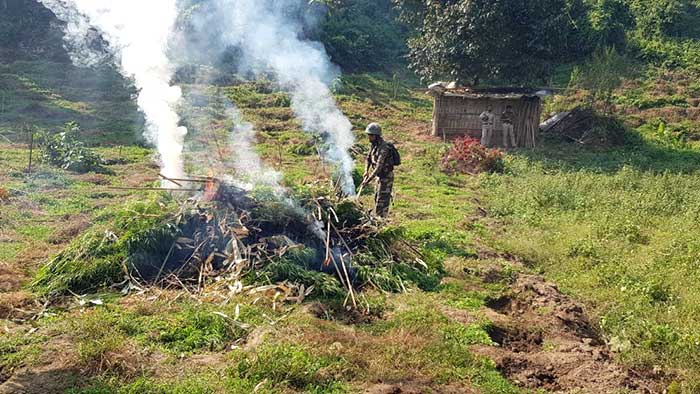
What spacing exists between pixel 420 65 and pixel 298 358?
19.7 metres

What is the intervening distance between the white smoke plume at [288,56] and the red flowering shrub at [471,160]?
121 inches

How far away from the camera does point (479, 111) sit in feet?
69.4

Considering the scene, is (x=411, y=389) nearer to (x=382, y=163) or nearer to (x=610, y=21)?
(x=382, y=163)

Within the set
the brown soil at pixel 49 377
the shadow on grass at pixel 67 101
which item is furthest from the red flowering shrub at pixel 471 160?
the brown soil at pixel 49 377

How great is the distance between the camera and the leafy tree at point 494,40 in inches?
819

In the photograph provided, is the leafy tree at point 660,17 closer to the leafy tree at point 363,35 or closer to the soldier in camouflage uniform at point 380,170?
the leafy tree at point 363,35

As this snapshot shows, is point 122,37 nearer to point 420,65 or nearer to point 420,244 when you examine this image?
point 420,244

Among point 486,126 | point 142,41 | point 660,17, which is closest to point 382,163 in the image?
point 142,41

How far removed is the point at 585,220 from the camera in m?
11.1

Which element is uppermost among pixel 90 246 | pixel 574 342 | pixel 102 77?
pixel 102 77

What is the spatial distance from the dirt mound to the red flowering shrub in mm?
8830

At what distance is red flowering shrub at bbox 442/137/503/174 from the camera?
1680 centimetres

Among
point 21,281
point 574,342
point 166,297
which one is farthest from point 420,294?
point 21,281

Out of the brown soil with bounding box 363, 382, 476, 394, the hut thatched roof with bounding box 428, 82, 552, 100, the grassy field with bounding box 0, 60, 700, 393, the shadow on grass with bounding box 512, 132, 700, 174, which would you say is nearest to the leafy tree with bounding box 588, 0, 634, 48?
the hut thatched roof with bounding box 428, 82, 552, 100
